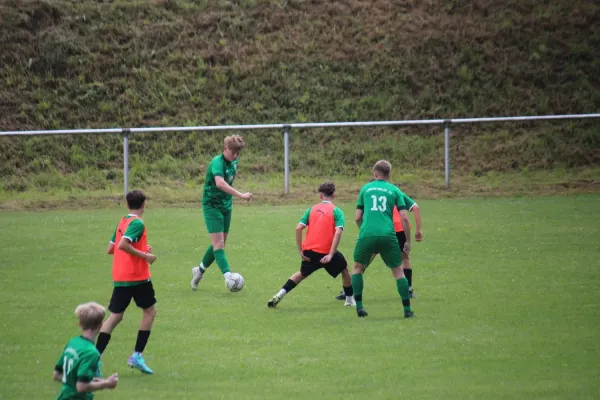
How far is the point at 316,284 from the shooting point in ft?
47.3

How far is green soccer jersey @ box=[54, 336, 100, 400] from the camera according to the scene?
6.12 meters

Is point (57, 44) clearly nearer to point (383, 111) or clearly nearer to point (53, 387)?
point (383, 111)

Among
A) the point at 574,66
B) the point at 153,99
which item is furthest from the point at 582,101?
the point at 153,99

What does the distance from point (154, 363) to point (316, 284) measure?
5276 millimetres

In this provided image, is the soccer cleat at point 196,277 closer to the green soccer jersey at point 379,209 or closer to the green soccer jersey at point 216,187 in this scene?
the green soccer jersey at point 216,187

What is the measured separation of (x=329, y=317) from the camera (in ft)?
38.2

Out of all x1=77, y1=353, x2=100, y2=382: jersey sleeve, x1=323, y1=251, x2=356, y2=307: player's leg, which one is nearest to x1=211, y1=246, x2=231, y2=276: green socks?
x1=323, y1=251, x2=356, y2=307: player's leg

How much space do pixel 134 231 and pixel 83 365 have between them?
9.33 feet

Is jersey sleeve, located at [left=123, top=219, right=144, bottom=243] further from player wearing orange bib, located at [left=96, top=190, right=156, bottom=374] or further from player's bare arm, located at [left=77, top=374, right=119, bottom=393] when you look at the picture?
player's bare arm, located at [left=77, top=374, right=119, bottom=393]

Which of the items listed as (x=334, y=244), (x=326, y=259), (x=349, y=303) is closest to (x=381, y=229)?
(x=334, y=244)

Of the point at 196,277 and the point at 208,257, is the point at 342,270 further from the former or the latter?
the point at 196,277

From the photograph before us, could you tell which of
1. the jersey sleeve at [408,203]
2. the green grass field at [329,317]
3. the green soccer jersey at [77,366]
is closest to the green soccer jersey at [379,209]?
the jersey sleeve at [408,203]

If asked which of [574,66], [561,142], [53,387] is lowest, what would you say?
[53,387]

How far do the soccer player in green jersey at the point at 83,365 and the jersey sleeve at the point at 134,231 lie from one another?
2.56 m
